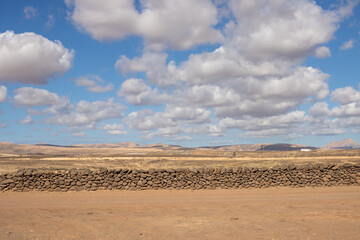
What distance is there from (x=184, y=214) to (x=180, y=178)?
6.01 meters

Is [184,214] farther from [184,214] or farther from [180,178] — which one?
[180,178]

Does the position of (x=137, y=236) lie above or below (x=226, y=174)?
below

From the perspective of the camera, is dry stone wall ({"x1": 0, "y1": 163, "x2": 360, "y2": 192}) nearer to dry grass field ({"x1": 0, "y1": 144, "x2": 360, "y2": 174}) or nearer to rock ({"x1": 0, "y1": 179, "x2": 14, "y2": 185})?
rock ({"x1": 0, "y1": 179, "x2": 14, "y2": 185})

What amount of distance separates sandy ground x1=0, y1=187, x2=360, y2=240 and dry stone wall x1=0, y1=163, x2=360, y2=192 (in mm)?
681

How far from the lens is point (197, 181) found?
744 inches

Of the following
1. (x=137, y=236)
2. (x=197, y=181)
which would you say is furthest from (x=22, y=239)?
(x=197, y=181)

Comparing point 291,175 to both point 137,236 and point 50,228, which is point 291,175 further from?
point 50,228

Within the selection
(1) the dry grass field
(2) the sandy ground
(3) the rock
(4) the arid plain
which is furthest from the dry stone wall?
(1) the dry grass field

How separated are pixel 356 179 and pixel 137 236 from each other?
16.4m

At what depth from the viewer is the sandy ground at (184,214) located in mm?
9836

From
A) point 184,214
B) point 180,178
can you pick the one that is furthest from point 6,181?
point 184,214

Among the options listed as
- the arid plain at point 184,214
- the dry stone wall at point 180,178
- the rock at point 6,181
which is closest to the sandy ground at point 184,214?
the arid plain at point 184,214

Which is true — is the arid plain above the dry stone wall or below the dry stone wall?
below

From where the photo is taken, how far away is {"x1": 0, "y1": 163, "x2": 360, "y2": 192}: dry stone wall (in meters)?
17.9
